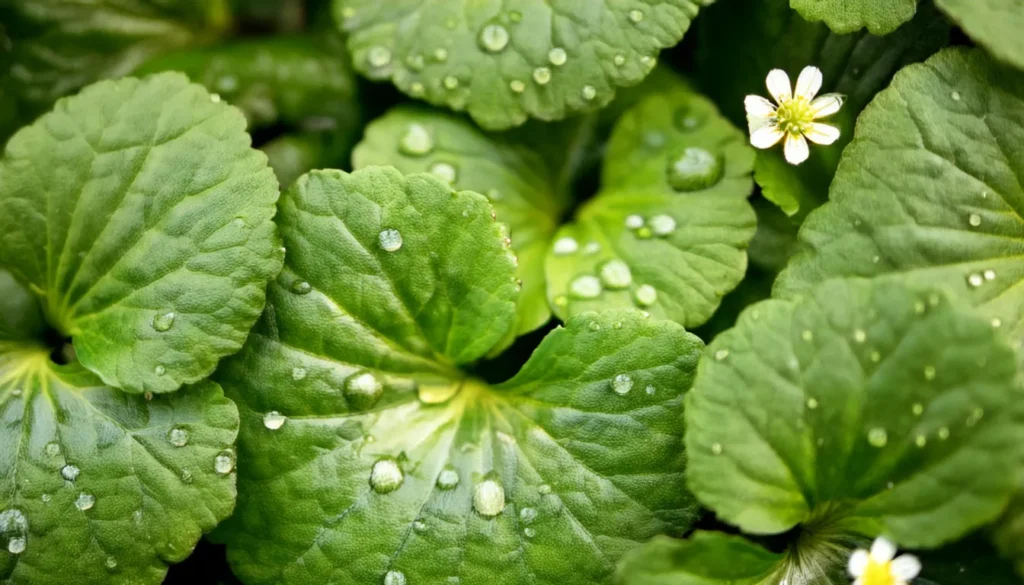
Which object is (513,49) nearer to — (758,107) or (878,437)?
(758,107)

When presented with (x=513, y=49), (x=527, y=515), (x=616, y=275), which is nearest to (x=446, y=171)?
(x=513, y=49)

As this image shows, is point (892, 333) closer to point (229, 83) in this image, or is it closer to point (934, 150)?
point (934, 150)

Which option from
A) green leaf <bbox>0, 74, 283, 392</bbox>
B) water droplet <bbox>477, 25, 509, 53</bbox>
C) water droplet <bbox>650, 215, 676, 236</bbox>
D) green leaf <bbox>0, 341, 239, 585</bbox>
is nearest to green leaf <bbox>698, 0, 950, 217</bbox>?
water droplet <bbox>650, 215, 676, 236</bbox>

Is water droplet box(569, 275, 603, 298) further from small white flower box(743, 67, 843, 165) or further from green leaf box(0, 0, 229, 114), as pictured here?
green leaf box(0, 0, 229, 114)

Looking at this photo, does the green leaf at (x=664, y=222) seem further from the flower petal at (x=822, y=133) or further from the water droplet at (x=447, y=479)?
the water droplet at (x=447, y=479)

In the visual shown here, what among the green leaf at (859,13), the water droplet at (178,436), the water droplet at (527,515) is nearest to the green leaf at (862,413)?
the water droplet at (527,515)
